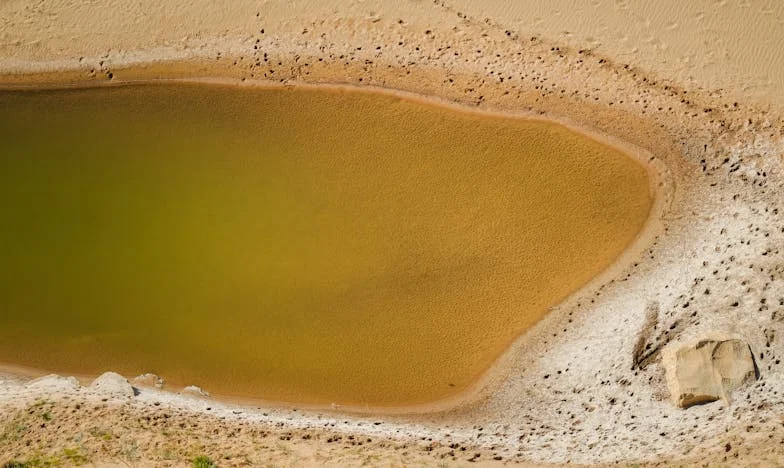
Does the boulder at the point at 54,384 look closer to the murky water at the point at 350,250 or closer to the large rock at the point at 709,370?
the murky water at the point at 350,250

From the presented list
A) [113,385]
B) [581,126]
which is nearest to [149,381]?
[113,385]

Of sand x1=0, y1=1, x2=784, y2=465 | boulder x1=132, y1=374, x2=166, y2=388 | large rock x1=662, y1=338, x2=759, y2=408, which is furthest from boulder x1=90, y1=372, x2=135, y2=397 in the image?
large rock x1=662, y1=338, x2=759, y2=408

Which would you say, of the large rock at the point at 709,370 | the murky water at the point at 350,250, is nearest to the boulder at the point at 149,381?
the murky water at the point at 350,250

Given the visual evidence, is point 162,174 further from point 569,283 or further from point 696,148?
point 696,148

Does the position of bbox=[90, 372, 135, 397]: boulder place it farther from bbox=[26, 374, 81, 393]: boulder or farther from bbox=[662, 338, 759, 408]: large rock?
bbox=[662, 338, 759, 408]: large rock

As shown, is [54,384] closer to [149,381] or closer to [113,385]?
[113,385]

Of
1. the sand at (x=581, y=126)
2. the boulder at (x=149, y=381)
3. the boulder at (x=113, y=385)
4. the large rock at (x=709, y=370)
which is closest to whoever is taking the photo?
the large rock at (x=709, y=370)
